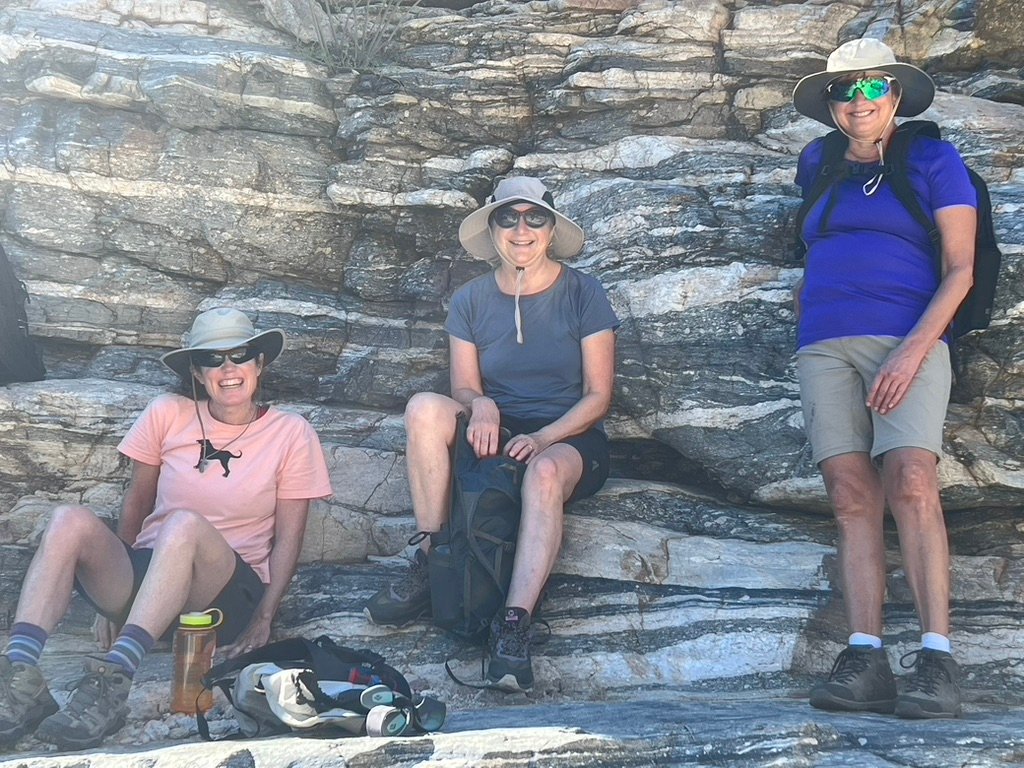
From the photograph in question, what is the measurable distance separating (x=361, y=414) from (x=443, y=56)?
3514 millimetres

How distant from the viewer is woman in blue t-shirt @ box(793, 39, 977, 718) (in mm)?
5277

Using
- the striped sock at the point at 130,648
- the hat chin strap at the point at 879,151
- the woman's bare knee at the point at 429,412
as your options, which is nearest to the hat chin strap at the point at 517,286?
the woman's bare knee at the point at 429,412

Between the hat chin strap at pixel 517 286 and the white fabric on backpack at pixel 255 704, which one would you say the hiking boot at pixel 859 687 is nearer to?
the white fabric on backpack at pixel 255 704

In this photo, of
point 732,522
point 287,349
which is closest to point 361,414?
point 287,349

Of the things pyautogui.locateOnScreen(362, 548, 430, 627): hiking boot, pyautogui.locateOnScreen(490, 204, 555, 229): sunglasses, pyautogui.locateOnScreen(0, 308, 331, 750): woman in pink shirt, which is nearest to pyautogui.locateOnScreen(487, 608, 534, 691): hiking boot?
pyautogui.locateOnScreen(362, 548, 430, 627): hiking boot

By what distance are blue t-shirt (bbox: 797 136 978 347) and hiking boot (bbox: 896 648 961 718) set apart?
182cm

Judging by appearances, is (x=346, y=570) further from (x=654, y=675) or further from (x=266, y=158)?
(x=266, y=158)

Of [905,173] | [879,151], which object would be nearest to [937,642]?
[905,173]

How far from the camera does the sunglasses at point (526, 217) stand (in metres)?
6.82

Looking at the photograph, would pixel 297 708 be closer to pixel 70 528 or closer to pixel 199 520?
pixel 199 520

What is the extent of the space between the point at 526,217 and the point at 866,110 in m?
2.16

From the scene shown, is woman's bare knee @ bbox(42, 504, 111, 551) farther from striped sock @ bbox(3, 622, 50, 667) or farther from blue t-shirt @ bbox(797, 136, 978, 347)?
blue t-shirt @ bbox(797, 136, 978, 347)

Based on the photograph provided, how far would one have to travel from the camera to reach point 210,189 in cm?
912

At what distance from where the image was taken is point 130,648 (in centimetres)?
527
